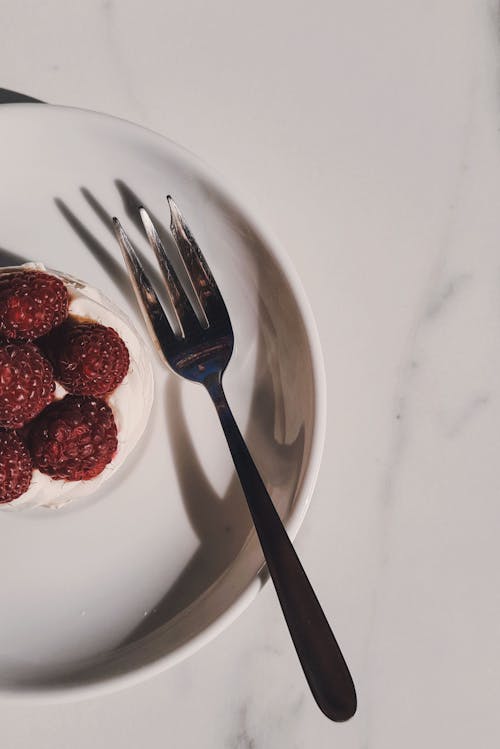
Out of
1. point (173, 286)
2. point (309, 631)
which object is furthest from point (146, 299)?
point (309, 631)

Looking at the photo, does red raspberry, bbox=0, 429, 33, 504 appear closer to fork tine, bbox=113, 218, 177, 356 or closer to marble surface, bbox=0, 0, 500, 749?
fork tine, bbox=113, 218, 177, 356

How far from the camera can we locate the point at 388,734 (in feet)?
3.54

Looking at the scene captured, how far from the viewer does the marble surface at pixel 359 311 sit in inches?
42.2

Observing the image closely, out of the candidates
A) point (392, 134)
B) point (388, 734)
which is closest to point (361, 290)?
point (392, 134)

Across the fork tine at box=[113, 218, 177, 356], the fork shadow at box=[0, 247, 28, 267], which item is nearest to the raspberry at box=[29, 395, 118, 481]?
the fork tine at box=[113, 218, 177, 356]

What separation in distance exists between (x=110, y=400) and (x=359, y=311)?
1.21 feet

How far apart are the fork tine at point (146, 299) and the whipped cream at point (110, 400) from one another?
4 cm

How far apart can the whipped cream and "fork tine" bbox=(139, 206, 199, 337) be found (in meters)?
0.07

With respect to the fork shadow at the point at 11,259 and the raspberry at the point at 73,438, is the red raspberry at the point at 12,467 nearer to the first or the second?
the raspberry at the point at 73,438

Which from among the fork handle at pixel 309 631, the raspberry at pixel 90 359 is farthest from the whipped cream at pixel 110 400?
the fork handle at pixel 309 631

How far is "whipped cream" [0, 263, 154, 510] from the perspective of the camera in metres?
0.97

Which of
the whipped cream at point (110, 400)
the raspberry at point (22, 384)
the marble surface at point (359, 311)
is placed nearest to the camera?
the raspberry at point (22, 384)

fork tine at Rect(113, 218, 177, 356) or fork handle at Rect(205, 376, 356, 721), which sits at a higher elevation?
fork tine at Rect(113, 218, 177, 356)

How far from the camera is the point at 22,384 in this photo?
84cm
